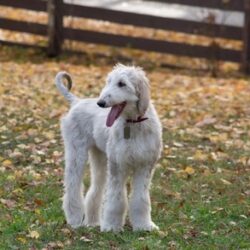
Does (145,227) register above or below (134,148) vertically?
below

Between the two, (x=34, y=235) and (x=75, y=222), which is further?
(x=75, y=222)

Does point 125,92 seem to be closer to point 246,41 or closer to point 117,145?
point 117,145

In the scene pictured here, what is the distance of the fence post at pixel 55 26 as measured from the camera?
54.7 feet

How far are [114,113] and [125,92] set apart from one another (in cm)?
21

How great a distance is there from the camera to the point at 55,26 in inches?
662

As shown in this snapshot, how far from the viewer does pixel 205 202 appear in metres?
7.79

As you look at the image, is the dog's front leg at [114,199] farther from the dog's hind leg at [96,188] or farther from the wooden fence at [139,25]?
the wooden fence at [139,25]

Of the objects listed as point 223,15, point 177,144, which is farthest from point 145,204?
point 223,15

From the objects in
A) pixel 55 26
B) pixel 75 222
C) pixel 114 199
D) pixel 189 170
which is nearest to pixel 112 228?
pixel 114 199

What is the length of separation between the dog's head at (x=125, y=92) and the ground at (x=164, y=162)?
3.24ft

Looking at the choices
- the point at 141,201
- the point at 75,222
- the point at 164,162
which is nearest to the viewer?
the point at 141,201

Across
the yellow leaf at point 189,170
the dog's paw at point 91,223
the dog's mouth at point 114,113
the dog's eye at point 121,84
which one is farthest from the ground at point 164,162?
the dog's eye at point 121,84

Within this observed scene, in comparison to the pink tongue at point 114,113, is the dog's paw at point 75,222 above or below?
below

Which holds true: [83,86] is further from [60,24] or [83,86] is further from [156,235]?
[156,235]
